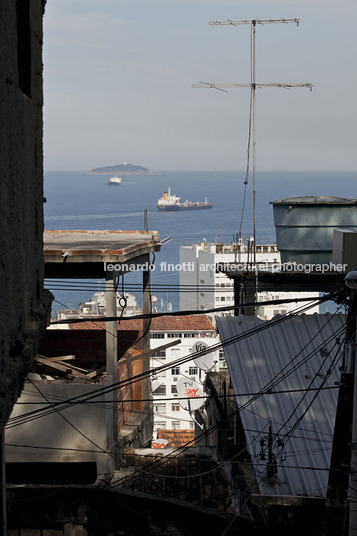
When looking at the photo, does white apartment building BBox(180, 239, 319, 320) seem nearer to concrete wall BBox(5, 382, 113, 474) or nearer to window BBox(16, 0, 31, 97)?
concrete wall BBox(5, 382, 113, 474)

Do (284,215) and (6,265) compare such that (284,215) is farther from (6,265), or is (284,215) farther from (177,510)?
(6,265)

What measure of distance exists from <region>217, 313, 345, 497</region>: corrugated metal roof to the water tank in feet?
23.8

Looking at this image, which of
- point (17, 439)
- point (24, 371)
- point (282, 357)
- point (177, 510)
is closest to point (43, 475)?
point (17, 439)

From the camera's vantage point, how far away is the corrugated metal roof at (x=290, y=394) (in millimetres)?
10281

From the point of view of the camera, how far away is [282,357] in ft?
42.4

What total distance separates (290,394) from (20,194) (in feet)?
24.3

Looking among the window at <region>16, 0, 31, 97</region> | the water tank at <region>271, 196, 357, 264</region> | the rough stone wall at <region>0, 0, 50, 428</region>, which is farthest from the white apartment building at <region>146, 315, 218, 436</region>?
the window at <region>16, 0, 31, 97</region>

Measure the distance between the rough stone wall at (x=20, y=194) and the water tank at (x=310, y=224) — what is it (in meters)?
15.0

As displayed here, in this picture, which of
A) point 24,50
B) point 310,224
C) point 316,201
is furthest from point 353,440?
point 316,201

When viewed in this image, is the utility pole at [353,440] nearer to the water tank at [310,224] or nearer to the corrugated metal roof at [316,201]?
the water tank at [310,224]

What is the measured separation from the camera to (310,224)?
2147 centimetres

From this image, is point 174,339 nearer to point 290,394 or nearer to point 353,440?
point 290,394

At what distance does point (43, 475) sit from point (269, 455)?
546 cm

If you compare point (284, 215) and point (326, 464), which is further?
point (284, 215)
